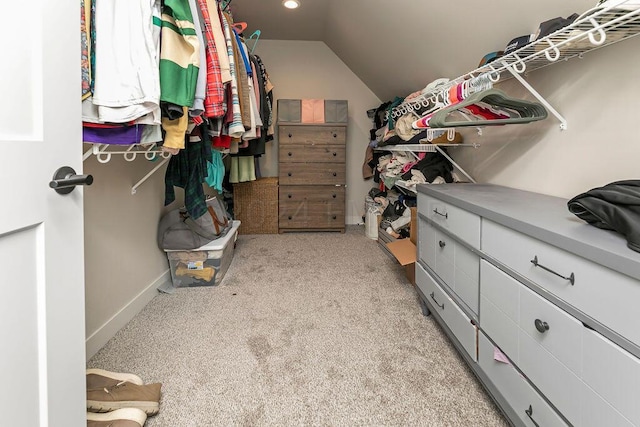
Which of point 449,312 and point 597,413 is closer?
point 597,413

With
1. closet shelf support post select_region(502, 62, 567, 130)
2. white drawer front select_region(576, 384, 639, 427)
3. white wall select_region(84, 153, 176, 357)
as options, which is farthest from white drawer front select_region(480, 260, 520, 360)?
white wall select_region(84, 153, 176, 357)

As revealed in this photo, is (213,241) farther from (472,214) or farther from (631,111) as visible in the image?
(631,111)

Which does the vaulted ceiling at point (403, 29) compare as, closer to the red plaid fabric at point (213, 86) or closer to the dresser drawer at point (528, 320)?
the dresser drawer at point (528, 320)

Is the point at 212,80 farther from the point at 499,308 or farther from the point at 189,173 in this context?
the point at 499,308

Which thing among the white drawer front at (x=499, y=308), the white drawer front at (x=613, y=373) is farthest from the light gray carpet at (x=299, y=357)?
the white drawer front at (x=613, y=373)

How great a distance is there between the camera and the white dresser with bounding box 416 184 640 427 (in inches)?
29.6

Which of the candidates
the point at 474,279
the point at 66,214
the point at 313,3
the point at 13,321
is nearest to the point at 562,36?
the point at 474,279

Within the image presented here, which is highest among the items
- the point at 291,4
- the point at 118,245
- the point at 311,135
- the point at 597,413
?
the point at 291,4

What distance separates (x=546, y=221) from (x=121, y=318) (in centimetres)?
196

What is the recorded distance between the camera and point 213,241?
255 centimetres

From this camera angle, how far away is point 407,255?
8.01 ft

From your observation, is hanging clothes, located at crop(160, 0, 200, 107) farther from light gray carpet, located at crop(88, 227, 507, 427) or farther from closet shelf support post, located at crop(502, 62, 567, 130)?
closet shelf support post, located at crop(502, 62, 567, 130)

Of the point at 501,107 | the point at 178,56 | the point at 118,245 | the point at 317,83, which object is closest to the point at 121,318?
the point at 118,245

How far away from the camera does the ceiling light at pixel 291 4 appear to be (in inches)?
125
